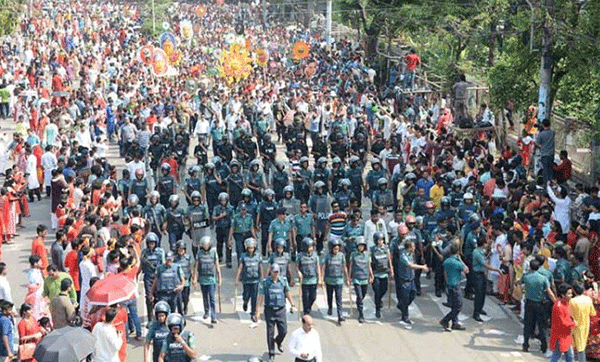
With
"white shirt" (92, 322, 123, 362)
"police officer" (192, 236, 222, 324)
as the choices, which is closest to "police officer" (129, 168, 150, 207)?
"police officer" (192, 236, 222, 324)

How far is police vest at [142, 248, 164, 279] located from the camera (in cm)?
1448

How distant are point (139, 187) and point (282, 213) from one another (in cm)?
387

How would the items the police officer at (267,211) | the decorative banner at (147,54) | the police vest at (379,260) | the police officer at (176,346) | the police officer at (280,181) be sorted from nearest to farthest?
the police officer at (176,346), the police vest at (379,260), the police officer at (267,211), the police officer at (280,181), the decorative banner at (147,54)

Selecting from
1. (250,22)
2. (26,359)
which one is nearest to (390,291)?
(26,359)

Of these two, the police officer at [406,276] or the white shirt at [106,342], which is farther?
the police officer at [406,276]

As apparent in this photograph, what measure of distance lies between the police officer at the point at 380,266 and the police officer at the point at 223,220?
3.25 meters

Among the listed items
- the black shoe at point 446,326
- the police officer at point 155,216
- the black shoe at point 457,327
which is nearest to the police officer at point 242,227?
the police officer at point 155,216

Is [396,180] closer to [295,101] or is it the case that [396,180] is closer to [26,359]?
[295,101]

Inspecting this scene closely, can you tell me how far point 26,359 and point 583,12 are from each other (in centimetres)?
1296

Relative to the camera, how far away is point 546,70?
67.8ft

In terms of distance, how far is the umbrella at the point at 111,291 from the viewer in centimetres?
1239

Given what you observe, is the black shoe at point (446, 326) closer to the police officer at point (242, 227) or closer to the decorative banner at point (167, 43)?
the police officer at point (242, 227)

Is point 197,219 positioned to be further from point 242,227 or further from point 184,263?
point 184,263

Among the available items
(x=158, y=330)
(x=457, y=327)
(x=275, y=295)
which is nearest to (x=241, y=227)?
(x=275, y=295)
